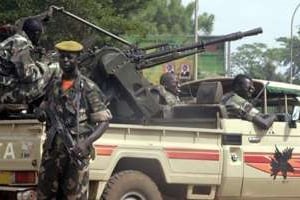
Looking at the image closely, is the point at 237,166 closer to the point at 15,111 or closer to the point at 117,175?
the point at 117,175

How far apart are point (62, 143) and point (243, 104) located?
3.15m

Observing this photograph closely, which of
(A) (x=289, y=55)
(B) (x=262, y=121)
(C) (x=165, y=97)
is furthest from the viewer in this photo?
(A) (x=289, y=55)

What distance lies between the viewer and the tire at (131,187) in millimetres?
7664

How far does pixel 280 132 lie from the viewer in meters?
9.16

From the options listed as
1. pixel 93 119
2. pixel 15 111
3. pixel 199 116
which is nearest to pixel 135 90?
pixel 199 116

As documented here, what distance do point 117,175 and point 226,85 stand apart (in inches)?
112

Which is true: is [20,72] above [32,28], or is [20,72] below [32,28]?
below

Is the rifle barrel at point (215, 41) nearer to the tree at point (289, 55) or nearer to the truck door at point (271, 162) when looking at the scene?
Answer: the truck door at point (271, 162)

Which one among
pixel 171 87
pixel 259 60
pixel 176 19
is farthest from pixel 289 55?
pixel 171 87

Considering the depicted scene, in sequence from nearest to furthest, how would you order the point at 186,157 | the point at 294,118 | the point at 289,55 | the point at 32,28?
the point at 186,157 → the point at 32,28 → the point at 294,118 → the point at 289,55

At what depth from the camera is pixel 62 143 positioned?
6500 mm

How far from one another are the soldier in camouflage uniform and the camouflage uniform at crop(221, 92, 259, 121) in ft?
7.08

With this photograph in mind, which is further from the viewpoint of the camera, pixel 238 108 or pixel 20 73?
pixel 238 108

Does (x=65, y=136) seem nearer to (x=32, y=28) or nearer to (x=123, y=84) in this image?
(x=123, y=84)
